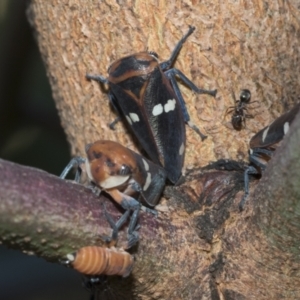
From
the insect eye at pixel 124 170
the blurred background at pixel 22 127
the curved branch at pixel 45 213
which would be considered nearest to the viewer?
the curved branch at pixel 45 213

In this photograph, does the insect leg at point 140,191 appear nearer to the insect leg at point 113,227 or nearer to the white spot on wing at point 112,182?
the white spot on wing at point 112,182

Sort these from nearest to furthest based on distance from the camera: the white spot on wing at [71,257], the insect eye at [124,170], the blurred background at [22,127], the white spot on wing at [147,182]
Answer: the white spot on wing at [71,257], the insect eye at [124,170], the white spot on wing at [147,182], the blurred background at [22,127]

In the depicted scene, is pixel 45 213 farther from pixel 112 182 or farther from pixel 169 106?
pixel 169 106

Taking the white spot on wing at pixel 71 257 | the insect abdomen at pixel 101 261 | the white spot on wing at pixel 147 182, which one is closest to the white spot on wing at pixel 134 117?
the white spot on wing at pixel 147 182

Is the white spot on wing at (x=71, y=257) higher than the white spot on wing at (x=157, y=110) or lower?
lower

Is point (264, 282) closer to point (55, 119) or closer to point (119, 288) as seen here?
point (119, 288)

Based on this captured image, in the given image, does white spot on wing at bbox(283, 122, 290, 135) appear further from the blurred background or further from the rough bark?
the blurred background

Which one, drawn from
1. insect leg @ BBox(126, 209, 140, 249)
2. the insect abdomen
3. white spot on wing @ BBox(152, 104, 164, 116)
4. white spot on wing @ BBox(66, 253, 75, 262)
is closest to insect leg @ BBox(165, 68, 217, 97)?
white spot on wing @ BBox(152, 104, 164, 116)
